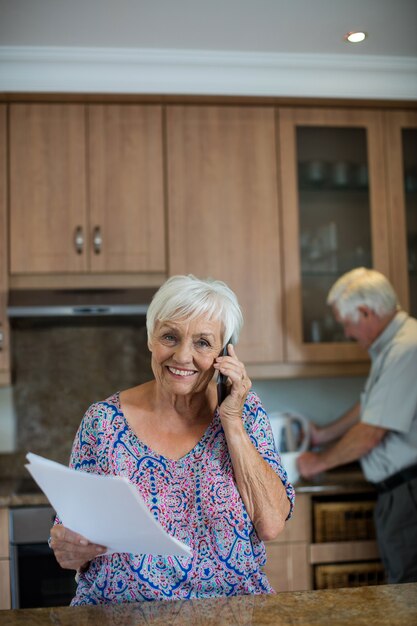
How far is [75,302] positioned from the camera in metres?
2.86

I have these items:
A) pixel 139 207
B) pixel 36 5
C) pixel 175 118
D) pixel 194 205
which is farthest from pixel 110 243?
pixel 36 5

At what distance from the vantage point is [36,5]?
94.4 inches

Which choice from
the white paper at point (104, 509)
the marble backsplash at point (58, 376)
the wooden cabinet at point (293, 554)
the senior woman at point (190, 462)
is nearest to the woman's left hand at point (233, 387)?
the senior woman at point (190, 462)

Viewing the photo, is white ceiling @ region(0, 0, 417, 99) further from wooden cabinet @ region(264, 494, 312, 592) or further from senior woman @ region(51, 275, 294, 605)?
wooden cabinet @ region(264, 494, 312, 592)

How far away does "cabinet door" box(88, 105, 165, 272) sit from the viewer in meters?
2.95

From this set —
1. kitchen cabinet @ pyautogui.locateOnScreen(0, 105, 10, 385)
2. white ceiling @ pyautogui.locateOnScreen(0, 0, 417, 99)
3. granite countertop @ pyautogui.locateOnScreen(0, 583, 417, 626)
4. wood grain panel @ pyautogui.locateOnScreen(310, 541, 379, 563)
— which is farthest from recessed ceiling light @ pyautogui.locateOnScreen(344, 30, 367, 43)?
granite countertop @ pyautogui.locateOnScreen(0, 583, 417, 626)

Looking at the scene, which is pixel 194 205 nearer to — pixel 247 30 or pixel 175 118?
pixel 175 118

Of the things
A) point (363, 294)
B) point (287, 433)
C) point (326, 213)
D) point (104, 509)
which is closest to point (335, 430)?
point (287, 433)

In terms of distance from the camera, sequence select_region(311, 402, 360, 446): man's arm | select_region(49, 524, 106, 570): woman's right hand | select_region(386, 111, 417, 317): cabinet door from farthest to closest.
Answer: select_region(311, 402, 360, 446): man's arm, select_region(386, 111, 417, 317): cabinet door, select_region(49, 524, 106, 570): woman's right hand

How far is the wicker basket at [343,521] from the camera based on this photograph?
2734mm

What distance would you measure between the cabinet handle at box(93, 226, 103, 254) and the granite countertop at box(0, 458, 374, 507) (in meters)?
0.99

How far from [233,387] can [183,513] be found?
11.4 inches

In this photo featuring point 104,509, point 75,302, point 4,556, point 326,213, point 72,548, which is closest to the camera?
point 104,509

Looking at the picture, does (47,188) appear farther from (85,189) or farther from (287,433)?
(287,433)
